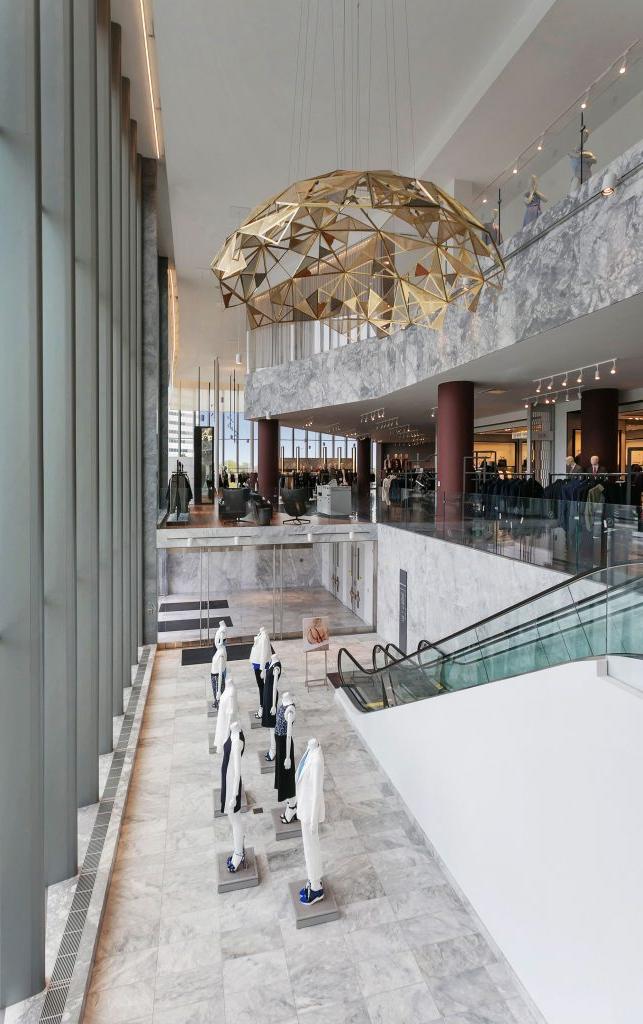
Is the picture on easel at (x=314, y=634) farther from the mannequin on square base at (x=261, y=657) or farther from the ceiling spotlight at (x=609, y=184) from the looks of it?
the ceiling spotlight at (x=609, y=184)

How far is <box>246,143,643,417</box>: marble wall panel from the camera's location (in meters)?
7.42

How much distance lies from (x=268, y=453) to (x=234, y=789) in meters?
22.6

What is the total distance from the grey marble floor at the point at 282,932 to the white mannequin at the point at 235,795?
12.4 inches

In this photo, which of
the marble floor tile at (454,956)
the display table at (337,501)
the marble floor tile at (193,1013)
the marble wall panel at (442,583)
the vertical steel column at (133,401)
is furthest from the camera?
the display table at (337,501)

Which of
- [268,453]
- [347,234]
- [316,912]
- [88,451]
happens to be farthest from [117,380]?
[268,453]

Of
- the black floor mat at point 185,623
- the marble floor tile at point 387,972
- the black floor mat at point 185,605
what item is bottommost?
the marble floor tile at point 387,972

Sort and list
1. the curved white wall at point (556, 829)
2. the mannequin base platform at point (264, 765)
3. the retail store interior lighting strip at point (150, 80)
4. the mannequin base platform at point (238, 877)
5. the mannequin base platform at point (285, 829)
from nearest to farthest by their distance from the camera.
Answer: the curved white wall at point (556, 829)
the mannequin base platform at point (238, 877)
the mannequin base platform at point (285, 829)
the mannequin base platform at point (264, 765)
the retail store interior lighting strip at point (150, 80)

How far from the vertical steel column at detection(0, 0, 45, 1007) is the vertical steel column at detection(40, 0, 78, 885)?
1.17 m

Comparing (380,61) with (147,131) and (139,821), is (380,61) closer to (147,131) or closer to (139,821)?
(147,131)

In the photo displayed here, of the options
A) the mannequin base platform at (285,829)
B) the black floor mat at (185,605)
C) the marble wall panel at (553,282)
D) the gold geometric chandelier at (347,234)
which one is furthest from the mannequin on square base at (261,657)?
the black floor mat at (185,605)

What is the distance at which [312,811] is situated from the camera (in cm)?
553

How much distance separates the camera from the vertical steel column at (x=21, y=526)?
3924mm

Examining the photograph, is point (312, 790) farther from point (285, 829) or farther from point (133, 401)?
point (133, 401)

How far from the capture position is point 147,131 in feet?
41.0
